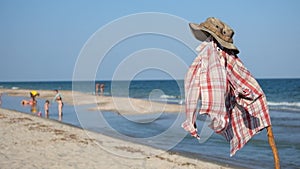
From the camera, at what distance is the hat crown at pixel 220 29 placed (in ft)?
7.48

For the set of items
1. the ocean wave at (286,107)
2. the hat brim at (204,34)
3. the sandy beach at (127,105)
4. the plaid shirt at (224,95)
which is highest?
the hat brim at (204,34)

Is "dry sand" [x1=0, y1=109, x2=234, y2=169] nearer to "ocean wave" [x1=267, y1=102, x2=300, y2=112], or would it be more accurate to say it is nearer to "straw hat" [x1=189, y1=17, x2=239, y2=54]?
"straw hat" [x1=189, y1=17, x2=239, y2=54]

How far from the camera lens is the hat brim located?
2252mm

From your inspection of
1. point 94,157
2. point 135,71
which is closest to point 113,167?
point 94,157

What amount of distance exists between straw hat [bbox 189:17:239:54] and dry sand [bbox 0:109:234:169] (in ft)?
19.9

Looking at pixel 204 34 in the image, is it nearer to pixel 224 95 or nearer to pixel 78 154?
pixel 224 95

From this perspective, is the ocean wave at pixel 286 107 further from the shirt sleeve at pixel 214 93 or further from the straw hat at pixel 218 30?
the shirt sleeve at pixel 214 93

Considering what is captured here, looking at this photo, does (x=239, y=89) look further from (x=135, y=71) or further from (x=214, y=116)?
(x=135, y=71)

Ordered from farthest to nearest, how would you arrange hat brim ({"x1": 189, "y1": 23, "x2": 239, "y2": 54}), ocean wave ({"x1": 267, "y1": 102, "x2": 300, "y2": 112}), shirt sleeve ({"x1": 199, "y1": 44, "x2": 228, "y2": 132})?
ocean wave ({"x1": 267, "y1": 102, "x2": 300, "y2": 112}), hat brim ({"x1": 189, "y1": 23, "x2": 239, "y2": 54}), shirt sleeve ({"x1": 199, "y1": 44, "x2": 228, "y2": 132})

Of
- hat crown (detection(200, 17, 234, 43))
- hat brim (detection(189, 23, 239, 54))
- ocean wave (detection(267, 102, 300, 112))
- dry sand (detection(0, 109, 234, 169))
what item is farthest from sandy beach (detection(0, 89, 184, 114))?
ocean wave (detection(267, 102, 300, 112))

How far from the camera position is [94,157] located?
889cm

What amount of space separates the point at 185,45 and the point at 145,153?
289 inches

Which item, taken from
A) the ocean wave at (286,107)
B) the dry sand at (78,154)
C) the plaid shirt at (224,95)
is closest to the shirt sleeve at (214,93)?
the plaid shirt at (224,95)

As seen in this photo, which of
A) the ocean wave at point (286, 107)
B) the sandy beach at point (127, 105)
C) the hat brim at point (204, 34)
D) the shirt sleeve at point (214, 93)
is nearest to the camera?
the shirt sleeve at point (214, 93)
